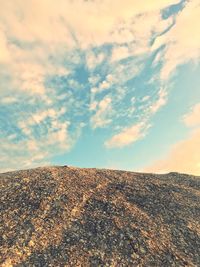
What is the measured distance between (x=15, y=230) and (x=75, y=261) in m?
Result: 4.77

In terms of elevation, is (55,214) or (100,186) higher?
(100,186)

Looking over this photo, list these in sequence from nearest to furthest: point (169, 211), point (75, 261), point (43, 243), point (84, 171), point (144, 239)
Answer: point (75, 261) → point (43, 243) → point (144, 239) → point (169, 211) → point (84, 171)

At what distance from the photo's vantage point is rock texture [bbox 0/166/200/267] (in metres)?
20.2

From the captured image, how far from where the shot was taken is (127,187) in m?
29.6

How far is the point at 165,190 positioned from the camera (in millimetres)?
30234

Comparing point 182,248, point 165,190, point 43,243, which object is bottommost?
point 182,248

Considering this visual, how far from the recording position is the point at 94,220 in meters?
23.7

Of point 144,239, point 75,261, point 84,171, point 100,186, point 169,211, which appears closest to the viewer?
point 75,261

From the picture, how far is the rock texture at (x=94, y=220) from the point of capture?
66.4 feet

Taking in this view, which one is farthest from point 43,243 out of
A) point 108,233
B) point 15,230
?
point 108,233

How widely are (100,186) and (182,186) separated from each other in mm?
8353

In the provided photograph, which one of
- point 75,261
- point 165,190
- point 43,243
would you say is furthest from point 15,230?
point 165,190

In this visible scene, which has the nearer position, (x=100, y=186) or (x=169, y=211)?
(x=169, y=211)

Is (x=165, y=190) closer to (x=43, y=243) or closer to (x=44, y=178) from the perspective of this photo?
(x=44, y=178)
